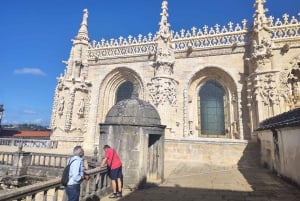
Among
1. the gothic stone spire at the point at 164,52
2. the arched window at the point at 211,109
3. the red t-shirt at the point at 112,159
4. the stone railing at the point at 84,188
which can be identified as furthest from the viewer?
the arched window at the point at 211,109

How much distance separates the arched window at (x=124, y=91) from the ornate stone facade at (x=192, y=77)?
0.14 m

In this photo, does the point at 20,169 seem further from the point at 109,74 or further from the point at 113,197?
the point at 109,74

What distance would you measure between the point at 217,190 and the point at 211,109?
386 inches

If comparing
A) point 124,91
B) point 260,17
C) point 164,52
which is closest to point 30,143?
point 124,91

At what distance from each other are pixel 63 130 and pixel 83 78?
4.49 metres

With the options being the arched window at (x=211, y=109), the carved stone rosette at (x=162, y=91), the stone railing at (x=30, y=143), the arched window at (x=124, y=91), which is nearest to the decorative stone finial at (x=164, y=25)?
the carved stone rosette at (x=162, y=91)

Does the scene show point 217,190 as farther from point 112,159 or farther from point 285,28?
point 285,28

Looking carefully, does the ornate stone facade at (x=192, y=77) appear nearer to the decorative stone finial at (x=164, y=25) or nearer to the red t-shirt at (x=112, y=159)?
the decorative stone finial at (x=164, y=25)

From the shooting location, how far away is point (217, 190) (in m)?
5.87

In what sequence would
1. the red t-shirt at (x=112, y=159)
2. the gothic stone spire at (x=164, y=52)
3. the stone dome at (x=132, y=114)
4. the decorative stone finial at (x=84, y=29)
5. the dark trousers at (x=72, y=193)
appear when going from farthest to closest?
the decorative stone finial at (x=84, y=29) < the gothic stone spire at (x=164, y=52) < the stone dome at (x=132, y=114) < the red t-shirt at (x=112, y=159) < the dark trousers at (x=72, y=193)

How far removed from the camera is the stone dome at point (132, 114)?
6.33 m

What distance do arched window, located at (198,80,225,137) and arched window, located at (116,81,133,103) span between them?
19.5ft

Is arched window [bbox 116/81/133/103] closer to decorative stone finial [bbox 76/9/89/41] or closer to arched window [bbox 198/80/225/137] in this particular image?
decorative stone finial [bbox 76/9/89/41]

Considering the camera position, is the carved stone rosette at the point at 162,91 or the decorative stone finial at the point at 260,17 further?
the carved stone rosette at the point at 162,91
